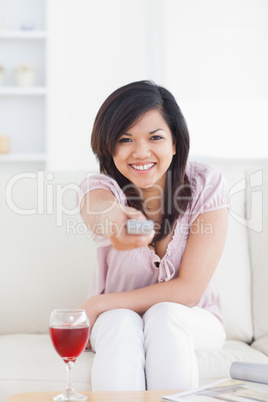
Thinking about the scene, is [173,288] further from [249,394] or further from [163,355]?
[249,394]

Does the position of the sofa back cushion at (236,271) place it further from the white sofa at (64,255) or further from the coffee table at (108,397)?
the coffee table at (108,397)

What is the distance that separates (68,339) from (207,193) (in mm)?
815

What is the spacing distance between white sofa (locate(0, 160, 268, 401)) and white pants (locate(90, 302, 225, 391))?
469 mm

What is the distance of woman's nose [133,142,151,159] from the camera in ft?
5.16

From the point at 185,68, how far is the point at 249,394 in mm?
3451

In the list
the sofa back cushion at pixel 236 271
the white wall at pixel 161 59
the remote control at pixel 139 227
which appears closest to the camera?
the remote control at pixel 139 227

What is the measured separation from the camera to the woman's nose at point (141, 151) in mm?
1571

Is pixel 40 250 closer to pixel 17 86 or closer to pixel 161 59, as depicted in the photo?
pixel 17 86

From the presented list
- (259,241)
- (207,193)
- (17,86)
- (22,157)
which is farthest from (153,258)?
(17,86)

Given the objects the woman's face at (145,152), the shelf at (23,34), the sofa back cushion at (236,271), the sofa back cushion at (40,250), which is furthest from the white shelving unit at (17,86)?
Result: the woman's face at (145,152)

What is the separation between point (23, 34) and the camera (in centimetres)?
411

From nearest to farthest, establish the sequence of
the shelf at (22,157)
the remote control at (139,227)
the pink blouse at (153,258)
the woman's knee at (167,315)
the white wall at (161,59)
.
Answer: the remote control at (139,227)
the woman's knee at (167,315)
the pink blouse at (153,258)
the shelf at (22,157)
the white wall at (161,59)

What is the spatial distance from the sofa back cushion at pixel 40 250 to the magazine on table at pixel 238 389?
89 cm

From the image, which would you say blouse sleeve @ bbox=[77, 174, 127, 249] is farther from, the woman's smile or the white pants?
the white pants
